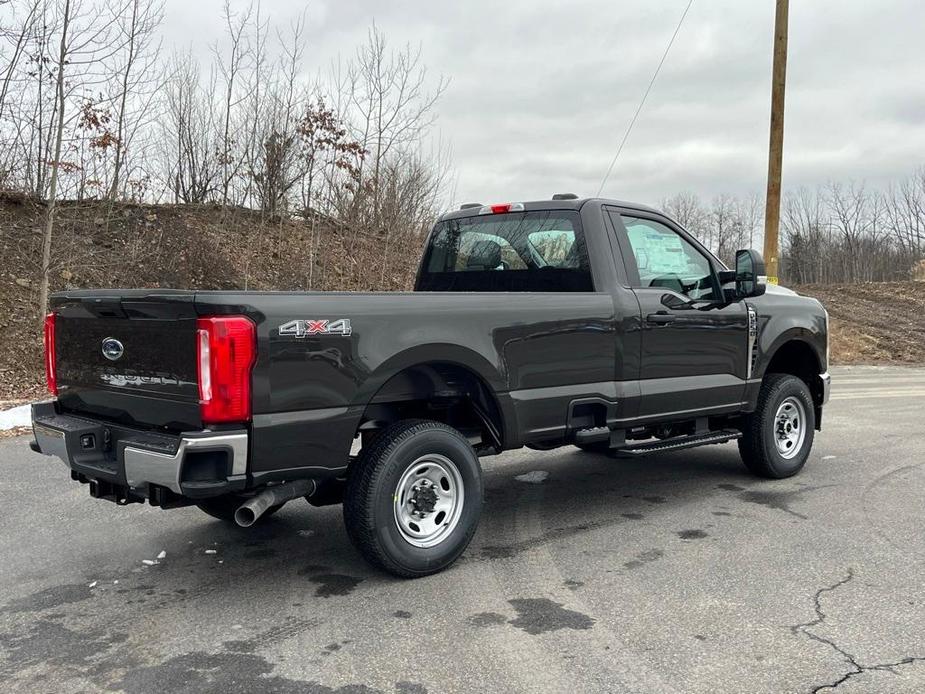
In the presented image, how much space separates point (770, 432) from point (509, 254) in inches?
102

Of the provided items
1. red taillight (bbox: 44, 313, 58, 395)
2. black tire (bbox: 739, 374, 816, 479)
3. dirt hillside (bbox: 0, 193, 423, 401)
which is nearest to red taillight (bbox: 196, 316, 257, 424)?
red taillight (bbox: 44, 313, 58, 395)

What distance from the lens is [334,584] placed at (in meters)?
4.26

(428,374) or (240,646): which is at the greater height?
(428,374)

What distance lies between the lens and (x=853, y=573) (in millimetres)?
4324

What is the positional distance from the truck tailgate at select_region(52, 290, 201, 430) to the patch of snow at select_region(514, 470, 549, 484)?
3.43 m

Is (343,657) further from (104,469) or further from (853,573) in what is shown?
(853,573)

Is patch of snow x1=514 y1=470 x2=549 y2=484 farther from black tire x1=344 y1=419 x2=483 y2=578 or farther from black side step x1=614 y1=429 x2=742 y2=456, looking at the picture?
black tire x1=344 y1=419 x2=483 y2=578

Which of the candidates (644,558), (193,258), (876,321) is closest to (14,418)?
(644,558)

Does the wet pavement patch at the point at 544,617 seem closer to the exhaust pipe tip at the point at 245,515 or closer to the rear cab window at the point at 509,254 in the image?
the exhaust pipe tip at the point at 245,515

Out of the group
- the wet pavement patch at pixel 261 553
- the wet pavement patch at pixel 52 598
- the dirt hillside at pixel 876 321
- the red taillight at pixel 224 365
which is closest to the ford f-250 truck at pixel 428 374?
the red taillight at pixel 224 365

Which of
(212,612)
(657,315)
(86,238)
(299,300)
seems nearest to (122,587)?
(212,612)

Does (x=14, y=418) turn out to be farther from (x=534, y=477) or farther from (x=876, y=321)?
(x=876, y=321)

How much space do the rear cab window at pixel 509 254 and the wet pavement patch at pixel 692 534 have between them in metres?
1.65

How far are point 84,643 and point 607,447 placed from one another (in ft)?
10.6
